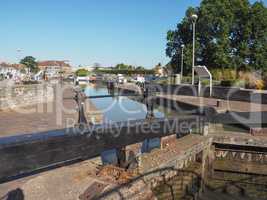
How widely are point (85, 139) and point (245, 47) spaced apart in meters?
40.5

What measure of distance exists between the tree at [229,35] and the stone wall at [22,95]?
2318 cm

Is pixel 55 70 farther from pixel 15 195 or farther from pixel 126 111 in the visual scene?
pixel 15 195

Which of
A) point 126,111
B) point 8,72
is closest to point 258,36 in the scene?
point 126,111

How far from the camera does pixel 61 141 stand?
139 inches

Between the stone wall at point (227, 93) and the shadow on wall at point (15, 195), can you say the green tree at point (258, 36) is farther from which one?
the shadow on wall at point (15, 195)

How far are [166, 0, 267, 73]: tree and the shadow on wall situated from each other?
37288 millimetres

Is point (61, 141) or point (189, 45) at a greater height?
point (189, 45)

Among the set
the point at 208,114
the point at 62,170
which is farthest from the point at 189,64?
the point at 62,170

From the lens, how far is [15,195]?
4.67 metres

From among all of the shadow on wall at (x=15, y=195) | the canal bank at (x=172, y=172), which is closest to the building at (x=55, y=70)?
the canal bank at (x=172, y=172)

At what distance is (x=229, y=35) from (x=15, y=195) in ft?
134

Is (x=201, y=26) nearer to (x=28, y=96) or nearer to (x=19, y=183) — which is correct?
(x=28, y=96)

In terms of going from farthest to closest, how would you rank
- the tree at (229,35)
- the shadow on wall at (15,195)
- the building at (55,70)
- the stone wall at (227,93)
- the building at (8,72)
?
the building at (55,70), the building at (8,72), the tree at (229,35), the stone wall at (227,93), the shadow on wall at (15,195)

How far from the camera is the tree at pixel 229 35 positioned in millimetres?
39750
